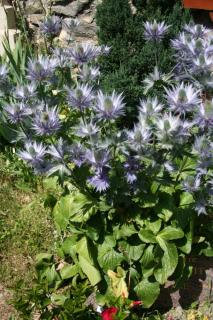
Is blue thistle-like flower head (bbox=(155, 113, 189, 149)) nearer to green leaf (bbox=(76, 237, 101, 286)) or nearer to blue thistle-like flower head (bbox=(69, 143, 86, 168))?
blue thistle-like flower head (bbox=(69, 143, 86, 168))

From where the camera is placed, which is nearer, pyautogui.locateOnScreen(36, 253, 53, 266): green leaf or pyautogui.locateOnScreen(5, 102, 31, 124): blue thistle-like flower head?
pyautogui.locateOnScreen(5, 102, 31, 124): blue thistle-like flower head

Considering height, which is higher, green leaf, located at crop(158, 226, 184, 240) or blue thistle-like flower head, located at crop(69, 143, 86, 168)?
blue thistle-like flower head, located at crop(69, 143, 86, 168)

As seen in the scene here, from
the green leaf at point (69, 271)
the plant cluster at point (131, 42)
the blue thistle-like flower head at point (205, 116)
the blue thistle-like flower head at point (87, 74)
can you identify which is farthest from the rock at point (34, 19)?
the blue thistle-like flower head at point (205, 116)

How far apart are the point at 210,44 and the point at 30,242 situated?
5.49ft

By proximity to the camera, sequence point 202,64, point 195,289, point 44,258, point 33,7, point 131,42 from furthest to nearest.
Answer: point 33,7 → point 131,42 → point 44,258 → point 195,289 → point 202,64

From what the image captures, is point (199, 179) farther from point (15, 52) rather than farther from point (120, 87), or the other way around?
point (15, 52)

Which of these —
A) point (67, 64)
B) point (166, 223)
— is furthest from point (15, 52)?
point (166, 223)

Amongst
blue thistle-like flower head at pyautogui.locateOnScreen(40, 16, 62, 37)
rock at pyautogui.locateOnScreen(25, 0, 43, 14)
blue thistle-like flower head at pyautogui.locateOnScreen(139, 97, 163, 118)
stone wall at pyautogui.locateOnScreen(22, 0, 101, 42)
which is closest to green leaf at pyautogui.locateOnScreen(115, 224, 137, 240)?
blue thistle-like flower head at pyautogui.locateOnScreen(139, 97, 163, 118)

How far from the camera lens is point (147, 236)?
2662mm

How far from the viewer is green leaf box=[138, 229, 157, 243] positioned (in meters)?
2.65

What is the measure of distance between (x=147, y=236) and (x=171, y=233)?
12 cm


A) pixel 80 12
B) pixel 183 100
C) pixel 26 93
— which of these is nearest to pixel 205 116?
pixel 183 100

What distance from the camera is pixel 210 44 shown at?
265 cm

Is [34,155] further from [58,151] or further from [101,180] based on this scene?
[101,180]
